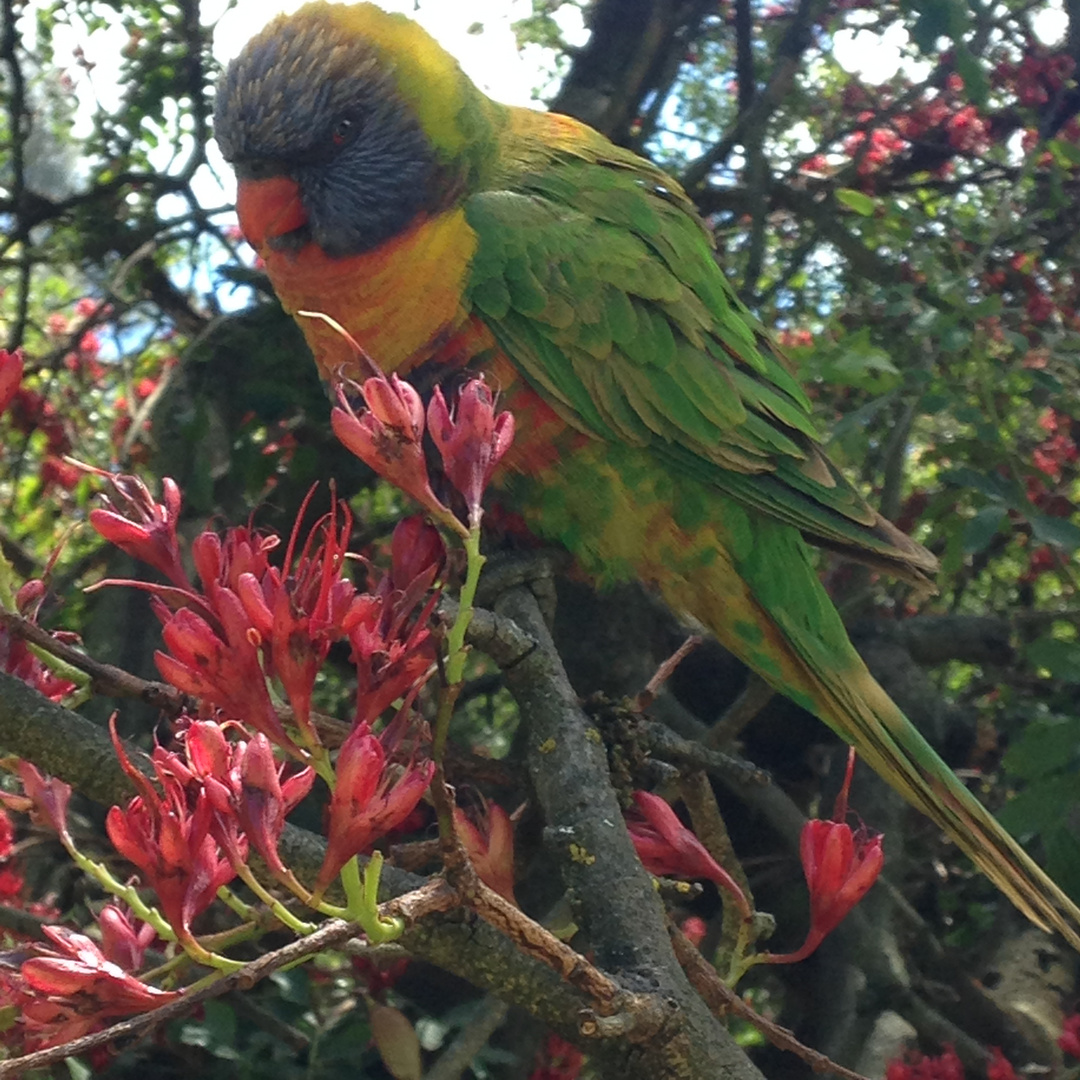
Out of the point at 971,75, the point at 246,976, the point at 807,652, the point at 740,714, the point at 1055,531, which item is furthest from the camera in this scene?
the point at 971,75

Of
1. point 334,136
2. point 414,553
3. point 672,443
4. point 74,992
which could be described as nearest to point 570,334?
point 672,443

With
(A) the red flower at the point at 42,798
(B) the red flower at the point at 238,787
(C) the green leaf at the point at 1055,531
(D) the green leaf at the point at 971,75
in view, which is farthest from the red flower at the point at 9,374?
(D) the green leaf at the point at 971,75

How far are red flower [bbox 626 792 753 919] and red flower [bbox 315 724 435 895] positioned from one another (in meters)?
0.38

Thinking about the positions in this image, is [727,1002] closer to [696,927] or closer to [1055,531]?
[1055,531]

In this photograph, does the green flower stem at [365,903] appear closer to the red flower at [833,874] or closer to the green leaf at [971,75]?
the red flower at [833,874]

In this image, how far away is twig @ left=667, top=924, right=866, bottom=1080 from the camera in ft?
2.95

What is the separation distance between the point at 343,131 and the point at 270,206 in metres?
0.18

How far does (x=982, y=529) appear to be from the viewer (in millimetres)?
2018

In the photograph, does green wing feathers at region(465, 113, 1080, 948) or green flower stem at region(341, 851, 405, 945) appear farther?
green wing feathers at region(465, 113, 1080, 948)

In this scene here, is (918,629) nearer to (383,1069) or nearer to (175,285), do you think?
(383,1069)

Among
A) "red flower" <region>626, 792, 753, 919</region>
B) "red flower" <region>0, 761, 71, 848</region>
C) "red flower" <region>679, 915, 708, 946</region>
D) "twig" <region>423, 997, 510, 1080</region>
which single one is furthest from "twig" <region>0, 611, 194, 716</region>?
"red flower" <region>679, 915, 708, 946</region>

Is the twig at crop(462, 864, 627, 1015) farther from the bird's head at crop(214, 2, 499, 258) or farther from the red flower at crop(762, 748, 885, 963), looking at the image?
the bird's head at crop(214, 2, 499, 258)

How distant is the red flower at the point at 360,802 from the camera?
0.65 meters

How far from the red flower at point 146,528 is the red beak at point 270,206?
3.60ft
